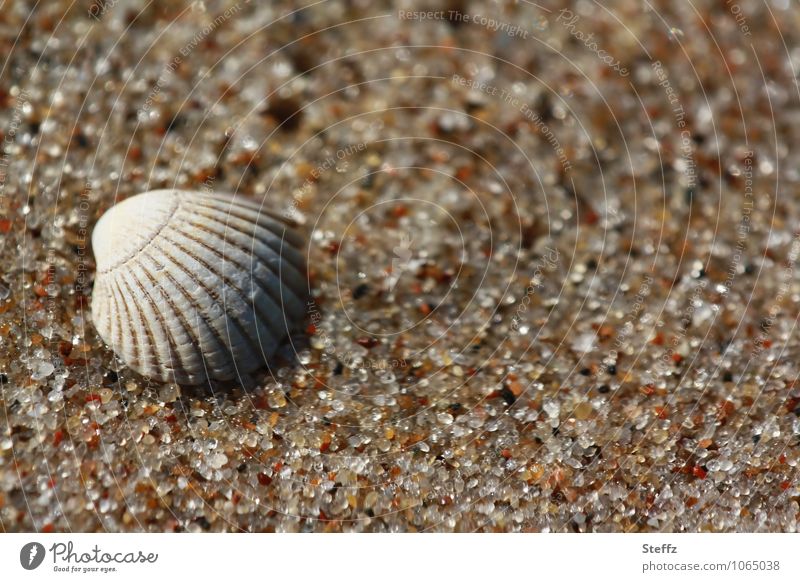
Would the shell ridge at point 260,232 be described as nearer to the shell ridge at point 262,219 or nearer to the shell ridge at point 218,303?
the shell ridge at point 262,219

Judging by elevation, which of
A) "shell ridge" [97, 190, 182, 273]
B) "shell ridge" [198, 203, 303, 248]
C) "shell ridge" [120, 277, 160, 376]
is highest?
"shell ridge" [198, 203, 303, 248]

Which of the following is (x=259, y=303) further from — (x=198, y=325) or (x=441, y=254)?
(x=441, y=254)

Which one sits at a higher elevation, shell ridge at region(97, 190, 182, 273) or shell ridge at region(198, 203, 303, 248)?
shell ridge at region(198, 203, 303, 248)

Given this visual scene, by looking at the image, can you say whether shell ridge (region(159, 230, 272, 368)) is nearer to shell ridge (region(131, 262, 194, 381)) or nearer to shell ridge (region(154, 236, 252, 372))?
shell ridge (region(154, 236, 252, 372))

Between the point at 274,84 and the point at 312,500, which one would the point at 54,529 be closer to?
the point at 312,500

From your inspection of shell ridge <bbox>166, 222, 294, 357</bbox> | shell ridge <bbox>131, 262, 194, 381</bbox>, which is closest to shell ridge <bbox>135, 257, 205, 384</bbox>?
shell ridge <bbox>131, 262, 194, 381</bbox>

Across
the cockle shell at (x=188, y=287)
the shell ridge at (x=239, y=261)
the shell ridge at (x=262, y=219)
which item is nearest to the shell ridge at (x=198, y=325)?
the cockle shell at (x=188, y=287)

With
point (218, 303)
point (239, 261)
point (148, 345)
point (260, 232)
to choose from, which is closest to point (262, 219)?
point (260, 232)

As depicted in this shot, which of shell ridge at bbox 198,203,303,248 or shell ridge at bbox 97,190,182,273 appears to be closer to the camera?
shell ridge at bbox 97,190,182,273
